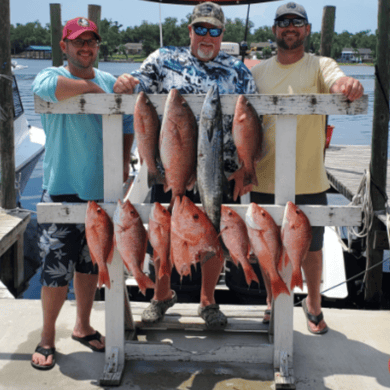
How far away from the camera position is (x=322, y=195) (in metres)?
3.42

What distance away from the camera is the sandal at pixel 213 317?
11.2 ft

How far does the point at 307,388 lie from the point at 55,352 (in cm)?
154

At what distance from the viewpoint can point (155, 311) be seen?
3502mm

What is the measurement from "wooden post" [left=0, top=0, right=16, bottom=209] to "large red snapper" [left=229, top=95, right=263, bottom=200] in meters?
3.89

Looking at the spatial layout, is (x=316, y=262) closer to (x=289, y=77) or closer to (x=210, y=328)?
(x=210, y=328)

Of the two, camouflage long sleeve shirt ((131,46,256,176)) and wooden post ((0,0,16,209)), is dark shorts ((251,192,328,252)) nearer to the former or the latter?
camouflage long sleeve shirt ((131,46,256,176))

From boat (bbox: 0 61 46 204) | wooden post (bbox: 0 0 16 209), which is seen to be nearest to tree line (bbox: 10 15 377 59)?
boat (bbox: 0 61 46 204)

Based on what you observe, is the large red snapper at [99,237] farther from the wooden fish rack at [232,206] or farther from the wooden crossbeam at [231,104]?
the wooden crossbeam at [231,104]

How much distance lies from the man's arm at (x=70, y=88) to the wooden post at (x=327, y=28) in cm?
788

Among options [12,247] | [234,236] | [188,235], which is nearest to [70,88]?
[188,235]

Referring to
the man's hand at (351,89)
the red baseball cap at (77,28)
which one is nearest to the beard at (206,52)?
the red baseball cap at (77,28)

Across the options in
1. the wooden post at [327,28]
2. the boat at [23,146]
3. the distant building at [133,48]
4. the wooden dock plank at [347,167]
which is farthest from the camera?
the distant building at [133,48]

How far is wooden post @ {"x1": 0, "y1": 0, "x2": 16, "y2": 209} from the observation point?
5641 mm

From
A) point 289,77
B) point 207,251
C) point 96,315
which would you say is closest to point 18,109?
point 96,315
